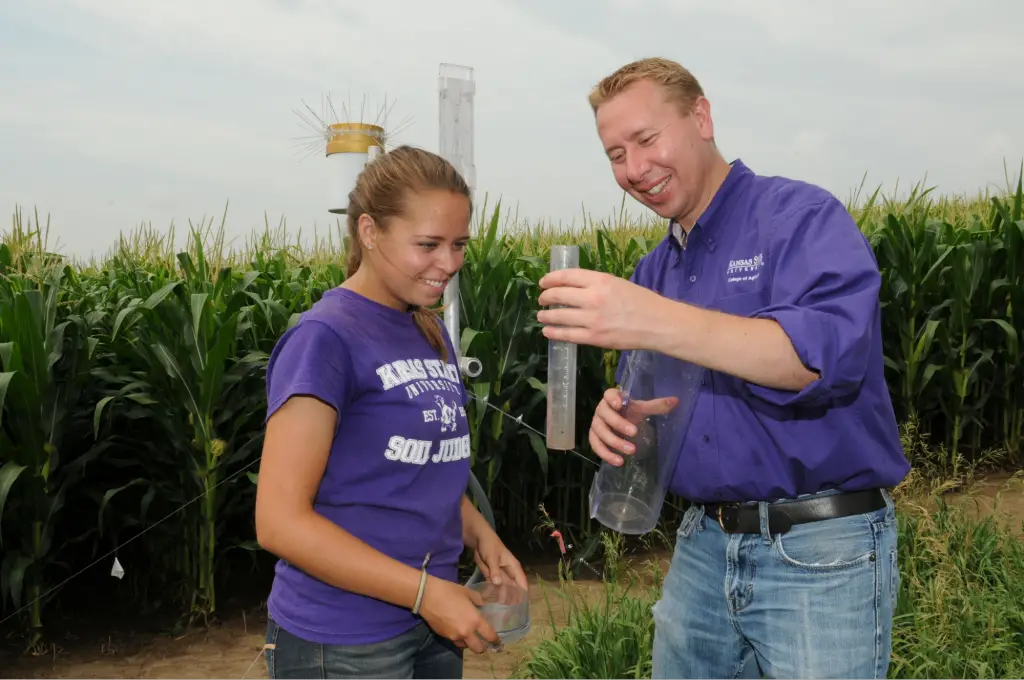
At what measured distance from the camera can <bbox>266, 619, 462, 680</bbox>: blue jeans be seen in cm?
162

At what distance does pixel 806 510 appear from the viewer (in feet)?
5.60

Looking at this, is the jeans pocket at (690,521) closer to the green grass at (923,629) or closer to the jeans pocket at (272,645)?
the jeans pocket at (272,645)

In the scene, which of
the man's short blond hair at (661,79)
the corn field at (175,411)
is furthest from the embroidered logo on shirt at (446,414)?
the corn field at (175,411)

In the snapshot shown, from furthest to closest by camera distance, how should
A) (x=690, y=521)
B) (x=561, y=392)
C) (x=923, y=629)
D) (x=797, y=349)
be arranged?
(x=923, y=629) → (x=561, y=392) → (x=690, y=521) → (x=797, y=349)

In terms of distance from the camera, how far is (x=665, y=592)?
204 centimetres

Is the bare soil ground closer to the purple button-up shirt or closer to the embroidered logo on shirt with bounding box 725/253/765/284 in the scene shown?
the purple button-up shirt

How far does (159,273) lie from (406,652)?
4656mm

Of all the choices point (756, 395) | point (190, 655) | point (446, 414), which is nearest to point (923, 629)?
point (756, 395)

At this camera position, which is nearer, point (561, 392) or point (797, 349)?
point (797, 349)

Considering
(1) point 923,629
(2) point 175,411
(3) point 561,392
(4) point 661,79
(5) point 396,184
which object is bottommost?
(1) point 923,629

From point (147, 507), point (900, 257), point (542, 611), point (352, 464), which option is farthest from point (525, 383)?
point (352, 464)

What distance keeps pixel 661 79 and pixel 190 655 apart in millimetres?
3802

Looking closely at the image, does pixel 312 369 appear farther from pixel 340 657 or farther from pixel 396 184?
pixel 340 657

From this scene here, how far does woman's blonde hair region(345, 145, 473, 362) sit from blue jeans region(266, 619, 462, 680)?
0.61 meters
